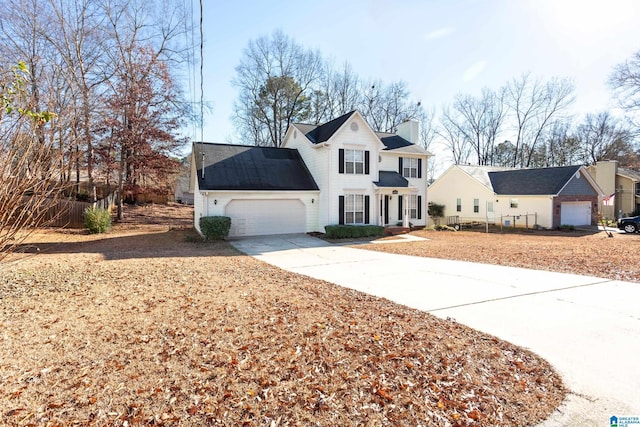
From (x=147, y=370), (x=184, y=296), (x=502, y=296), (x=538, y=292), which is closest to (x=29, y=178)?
(x=147, y=370)

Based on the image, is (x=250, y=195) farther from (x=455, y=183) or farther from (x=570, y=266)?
(x=455, y=183)

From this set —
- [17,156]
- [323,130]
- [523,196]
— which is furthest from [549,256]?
[523,196]

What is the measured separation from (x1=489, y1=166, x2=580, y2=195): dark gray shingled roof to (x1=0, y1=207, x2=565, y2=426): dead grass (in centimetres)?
2276

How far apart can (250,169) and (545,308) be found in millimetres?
15293

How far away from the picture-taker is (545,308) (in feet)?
19.7

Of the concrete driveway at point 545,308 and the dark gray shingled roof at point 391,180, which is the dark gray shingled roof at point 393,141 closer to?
the dark gray shingled roof at point 391,180

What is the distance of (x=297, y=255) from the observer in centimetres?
1244

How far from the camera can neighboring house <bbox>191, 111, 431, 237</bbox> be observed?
1717 cm

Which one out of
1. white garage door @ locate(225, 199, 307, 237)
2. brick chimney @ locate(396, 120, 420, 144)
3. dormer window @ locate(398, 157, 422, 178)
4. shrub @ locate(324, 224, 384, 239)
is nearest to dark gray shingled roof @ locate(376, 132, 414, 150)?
brick chimney @ locate(396, 120, 420, 144)

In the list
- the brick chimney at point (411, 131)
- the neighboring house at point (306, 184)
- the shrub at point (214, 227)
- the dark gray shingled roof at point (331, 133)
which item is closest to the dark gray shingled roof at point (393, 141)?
the dark gray shingled roof at point (331, 133)

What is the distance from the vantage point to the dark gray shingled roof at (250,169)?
1705 cm

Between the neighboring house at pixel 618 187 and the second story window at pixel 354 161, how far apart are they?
26.8 m

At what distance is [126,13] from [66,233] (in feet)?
54.5

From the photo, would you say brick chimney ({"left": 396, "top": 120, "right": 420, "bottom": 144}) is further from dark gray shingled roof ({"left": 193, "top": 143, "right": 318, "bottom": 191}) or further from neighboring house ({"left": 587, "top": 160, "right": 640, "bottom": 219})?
neighboring house ({"left": 587, "top": 160, "right": 640, "bottom": 219})
